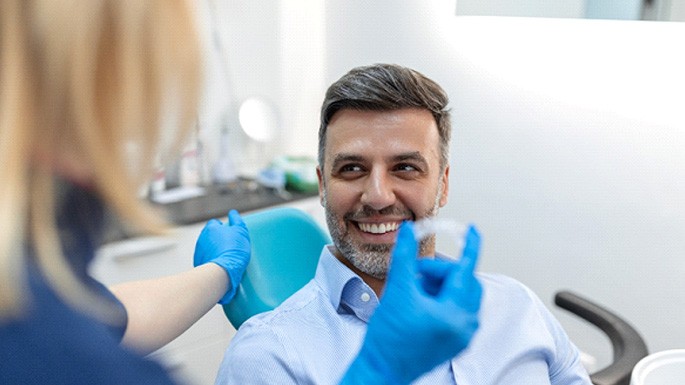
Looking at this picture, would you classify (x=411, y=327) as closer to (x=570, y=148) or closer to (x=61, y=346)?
(x=61, y=346)

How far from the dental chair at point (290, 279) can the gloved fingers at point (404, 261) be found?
0.66 m

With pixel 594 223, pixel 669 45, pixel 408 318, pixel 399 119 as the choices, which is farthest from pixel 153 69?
pixel 594 223

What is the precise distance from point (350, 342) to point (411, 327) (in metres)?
0.44

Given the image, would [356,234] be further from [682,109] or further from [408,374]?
[682,109]

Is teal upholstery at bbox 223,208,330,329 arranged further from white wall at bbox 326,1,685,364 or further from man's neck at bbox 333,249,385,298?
white wall at bbox 326,1,685,364

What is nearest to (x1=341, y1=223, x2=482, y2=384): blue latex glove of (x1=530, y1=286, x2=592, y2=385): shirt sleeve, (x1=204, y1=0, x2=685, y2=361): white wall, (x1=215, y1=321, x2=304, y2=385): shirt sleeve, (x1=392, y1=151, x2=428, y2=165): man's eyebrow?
(x1=215, y1=321, x2=304, y2=385): shirt sleeve

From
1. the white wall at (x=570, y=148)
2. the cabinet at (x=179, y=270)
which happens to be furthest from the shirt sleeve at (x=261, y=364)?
the white wall at (x=570, y=148)

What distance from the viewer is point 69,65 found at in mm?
486

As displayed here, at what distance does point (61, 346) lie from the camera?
1.58 feet

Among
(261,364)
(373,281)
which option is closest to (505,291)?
(373,281)

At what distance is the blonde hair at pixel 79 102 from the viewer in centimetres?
48

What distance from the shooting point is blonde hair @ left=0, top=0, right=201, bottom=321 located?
0.48m

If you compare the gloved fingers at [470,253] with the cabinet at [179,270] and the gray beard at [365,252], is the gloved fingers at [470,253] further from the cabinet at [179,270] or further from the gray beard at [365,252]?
the cabinet at [179,270]

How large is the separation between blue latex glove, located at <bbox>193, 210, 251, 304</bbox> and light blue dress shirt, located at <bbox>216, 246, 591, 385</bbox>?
213mm
